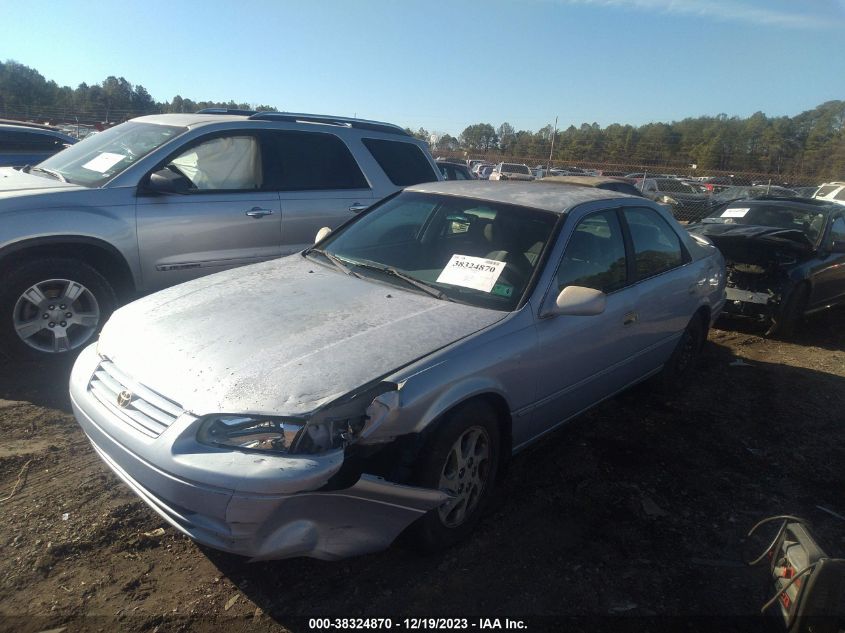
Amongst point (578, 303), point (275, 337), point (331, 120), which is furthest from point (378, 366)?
point (331, 120)

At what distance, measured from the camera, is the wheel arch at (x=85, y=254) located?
4188 mm

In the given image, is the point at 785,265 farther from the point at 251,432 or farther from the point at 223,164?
the point at 251,432

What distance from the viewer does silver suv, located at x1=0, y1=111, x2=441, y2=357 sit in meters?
4.29

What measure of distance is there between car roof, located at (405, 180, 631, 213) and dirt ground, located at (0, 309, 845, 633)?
1.56 metres

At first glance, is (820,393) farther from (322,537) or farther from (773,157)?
(773,157)

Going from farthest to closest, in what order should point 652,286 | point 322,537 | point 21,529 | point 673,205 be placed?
point 673,205 < point 652,286 < point 21,529 < point 322,537

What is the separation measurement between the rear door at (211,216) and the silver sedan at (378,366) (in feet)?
4.30

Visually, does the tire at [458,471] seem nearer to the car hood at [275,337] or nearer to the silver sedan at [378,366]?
the silver sedan at [378,366]

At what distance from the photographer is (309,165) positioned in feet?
18.7

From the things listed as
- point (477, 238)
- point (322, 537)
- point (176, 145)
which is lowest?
point (322, 537)

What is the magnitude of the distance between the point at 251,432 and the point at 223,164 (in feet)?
11.8

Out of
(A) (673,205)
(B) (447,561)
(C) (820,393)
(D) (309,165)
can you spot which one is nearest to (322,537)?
(B) (447,561)

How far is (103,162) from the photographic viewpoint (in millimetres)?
4934

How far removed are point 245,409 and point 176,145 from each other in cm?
339
